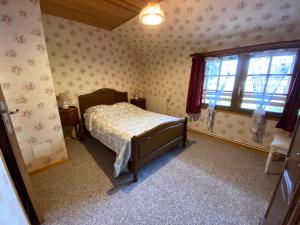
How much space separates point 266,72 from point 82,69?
3.54 m

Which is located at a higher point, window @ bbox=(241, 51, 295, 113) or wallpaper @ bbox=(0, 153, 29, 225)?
window @ bbox=(241, 51, 295, 113)

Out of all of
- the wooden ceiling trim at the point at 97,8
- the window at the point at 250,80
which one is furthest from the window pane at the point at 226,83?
the wooden ceiling trim at the point at 97,8

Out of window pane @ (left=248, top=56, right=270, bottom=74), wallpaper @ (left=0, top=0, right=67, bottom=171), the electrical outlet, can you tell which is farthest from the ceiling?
the electrical outlet

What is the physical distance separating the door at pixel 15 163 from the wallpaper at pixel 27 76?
2.53 ft

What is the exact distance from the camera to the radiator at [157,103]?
4.00 m

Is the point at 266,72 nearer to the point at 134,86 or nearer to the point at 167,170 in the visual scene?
the point at 167,170

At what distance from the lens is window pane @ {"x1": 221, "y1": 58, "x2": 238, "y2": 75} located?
2.68 metres

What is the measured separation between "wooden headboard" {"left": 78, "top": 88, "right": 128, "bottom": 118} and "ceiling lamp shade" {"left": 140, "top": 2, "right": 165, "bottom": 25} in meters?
2.20

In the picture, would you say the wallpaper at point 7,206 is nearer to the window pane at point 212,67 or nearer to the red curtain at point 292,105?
the red curtain at point 292,105

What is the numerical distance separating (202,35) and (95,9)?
1.96m

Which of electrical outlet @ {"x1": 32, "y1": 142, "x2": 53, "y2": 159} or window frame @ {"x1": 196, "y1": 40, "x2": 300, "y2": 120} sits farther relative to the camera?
window frame @ {"x1": 196, "y1": 40, "x2": 300, "y2": 120}

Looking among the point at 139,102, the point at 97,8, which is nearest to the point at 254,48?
the point at 97,8

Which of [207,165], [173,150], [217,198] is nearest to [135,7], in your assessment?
[173,150]

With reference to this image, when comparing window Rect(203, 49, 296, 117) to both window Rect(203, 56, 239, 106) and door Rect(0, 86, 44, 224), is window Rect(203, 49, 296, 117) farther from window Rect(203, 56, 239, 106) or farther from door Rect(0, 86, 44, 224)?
door Rect(0, 86, 44, 224)
